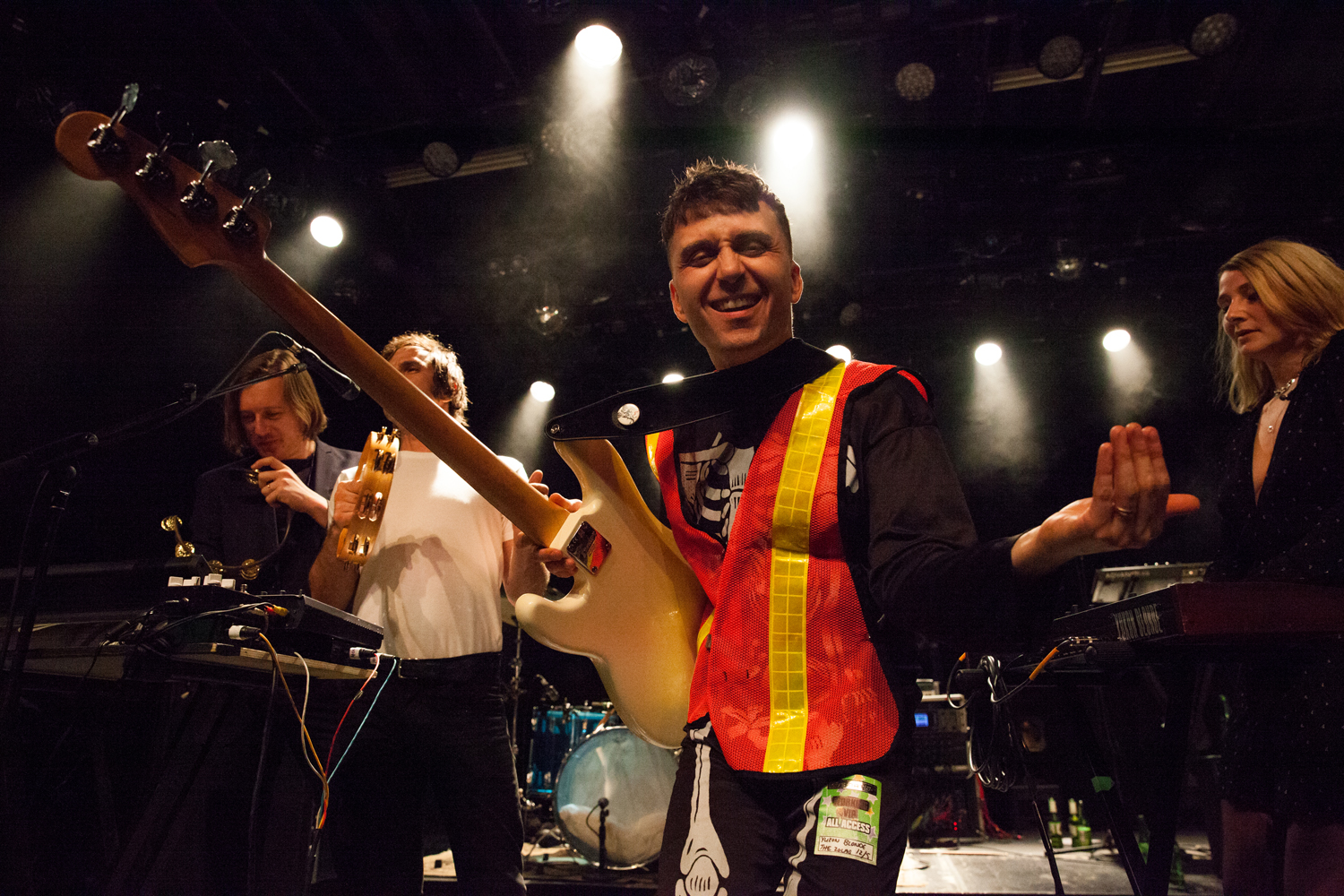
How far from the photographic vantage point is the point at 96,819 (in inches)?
Result: 140

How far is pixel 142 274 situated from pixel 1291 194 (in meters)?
9.23

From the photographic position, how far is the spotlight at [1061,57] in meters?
5.37

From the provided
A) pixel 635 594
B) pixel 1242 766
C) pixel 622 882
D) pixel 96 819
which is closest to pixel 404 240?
pixel 96 819

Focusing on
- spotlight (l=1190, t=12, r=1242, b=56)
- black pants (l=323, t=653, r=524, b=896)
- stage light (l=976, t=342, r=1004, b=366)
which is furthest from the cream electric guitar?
stage light (l=976, t=342, r=1004, b=366)

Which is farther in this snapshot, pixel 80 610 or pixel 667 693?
pixel 80 610

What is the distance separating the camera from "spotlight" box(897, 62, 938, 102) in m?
5.77

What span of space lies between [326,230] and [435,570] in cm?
483

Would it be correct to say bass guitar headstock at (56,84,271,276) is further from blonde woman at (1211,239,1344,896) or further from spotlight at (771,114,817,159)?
spotlight at (771,114,817,159)

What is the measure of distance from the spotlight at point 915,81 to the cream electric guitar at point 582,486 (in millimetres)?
5074

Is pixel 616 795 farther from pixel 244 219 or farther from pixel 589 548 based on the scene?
pixel 244 219

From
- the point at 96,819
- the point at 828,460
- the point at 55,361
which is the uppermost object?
the point at 55,361

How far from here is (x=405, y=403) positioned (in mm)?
2014

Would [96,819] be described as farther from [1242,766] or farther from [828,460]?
[1242,766]

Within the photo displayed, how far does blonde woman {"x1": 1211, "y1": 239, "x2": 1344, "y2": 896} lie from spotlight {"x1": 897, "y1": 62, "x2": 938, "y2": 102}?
12.4 ft
